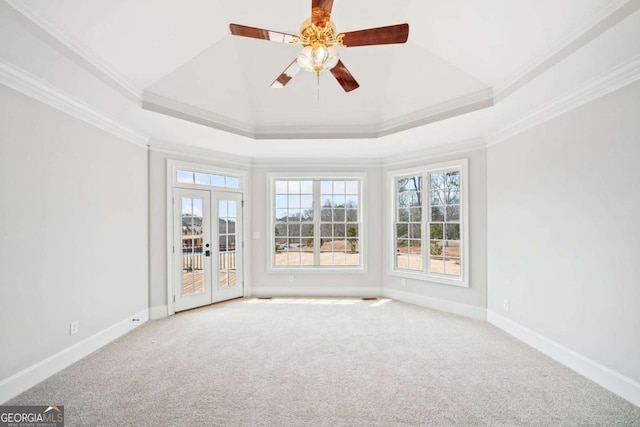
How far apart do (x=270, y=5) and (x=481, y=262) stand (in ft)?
13.7

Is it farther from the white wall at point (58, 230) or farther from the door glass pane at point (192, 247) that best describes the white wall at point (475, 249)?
the white wall at point (58, 230)

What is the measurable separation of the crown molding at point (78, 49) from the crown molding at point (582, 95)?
425 centimetres

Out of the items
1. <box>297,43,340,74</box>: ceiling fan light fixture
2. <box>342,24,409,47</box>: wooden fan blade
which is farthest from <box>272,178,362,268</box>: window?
<box>342,24,409,47</box>: wooden fan blade

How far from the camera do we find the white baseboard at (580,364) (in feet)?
7.84

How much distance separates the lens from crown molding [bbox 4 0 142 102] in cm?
197

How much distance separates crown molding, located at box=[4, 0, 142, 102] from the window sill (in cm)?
453

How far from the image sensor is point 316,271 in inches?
221

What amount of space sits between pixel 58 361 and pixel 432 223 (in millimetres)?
4944

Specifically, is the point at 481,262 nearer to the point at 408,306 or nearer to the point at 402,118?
the point at 408,306

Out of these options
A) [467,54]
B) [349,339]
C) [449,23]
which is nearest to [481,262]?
[349,339]

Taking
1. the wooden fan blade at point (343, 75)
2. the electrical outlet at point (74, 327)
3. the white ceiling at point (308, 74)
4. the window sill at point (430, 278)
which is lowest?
the electrical outlet at point (74, 327)

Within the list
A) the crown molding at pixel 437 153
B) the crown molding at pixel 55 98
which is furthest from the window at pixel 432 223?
the crown molding at pixel 55 98

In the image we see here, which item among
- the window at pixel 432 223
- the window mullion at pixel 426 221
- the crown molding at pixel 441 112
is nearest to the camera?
the crown molding at pixel 441 112

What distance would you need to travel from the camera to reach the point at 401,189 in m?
5.45
